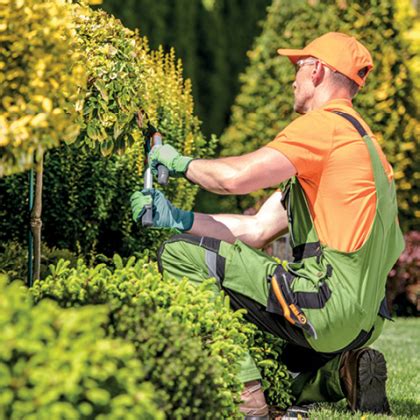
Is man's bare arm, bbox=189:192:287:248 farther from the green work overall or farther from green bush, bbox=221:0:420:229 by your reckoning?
green bush, bbox=221:0:420:229

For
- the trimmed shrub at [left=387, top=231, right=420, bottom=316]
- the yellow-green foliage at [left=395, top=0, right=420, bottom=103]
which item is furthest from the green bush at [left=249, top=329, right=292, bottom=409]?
the yellow-green foliage at [left=395, top=0, right=420, bottom=103]

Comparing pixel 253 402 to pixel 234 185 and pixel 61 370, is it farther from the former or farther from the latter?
pixel 61 370

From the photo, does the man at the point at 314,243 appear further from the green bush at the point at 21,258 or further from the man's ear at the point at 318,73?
the green bush at the point at 21,258

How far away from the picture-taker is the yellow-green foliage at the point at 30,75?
2705mm

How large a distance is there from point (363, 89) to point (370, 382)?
4.56 metres

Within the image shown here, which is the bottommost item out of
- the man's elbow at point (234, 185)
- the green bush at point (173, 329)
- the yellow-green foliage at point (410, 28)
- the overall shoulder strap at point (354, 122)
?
the green bush at point (173, 329)

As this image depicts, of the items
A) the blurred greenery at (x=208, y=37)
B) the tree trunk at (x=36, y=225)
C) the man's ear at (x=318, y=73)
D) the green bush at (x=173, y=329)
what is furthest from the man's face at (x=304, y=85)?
the blurred greenery at (x=208, y=37)

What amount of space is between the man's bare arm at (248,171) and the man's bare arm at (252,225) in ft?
1.82

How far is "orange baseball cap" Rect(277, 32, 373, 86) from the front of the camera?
388 cm

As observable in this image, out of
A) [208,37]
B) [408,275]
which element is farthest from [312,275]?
[208,37]

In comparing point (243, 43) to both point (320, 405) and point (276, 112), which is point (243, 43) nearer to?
point (276, 112)

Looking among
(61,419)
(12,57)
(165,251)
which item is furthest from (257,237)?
(61,419)

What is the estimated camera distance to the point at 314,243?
3660 millimetres

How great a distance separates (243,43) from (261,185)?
24.1 feet
